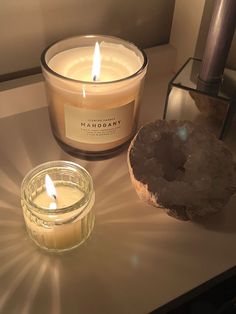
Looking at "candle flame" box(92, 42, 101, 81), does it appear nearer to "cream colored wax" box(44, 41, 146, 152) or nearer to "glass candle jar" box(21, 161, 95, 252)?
"cream colored wax" box(44, 41, 146, 152)

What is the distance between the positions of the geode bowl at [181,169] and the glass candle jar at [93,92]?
44 mm

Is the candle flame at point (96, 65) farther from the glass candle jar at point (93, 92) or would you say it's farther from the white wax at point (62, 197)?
the white wax at point (62, 197)

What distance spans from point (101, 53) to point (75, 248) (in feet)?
0.81

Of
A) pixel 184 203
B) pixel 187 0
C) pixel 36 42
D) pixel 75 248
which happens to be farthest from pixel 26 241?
pixel 187 0

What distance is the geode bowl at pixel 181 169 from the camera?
392 mm

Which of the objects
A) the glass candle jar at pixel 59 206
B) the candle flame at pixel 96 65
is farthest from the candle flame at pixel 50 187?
the candle flame at pixel 96 65

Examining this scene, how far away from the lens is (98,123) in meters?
0.44

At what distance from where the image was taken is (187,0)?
57 cm

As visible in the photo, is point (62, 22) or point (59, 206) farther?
point (62, 22)

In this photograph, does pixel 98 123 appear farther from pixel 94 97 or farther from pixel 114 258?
pixel 114 258

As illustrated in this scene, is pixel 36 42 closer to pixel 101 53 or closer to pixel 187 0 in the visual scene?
pixel 101 53

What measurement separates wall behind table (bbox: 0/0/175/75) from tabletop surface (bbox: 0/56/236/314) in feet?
0.51

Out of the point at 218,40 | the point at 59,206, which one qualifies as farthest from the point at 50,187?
the point at 218,40

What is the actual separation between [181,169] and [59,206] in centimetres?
15
